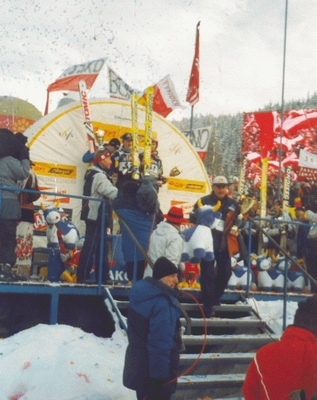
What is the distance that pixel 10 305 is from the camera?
6594 millimetres

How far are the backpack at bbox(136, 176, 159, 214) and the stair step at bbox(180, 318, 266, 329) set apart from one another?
1409 mm

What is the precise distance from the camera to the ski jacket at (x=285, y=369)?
3.15 m

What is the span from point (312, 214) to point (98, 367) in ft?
20.1

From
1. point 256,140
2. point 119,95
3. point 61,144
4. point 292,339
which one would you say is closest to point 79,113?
point 61,144

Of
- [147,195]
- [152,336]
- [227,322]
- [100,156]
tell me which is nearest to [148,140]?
[100,156]

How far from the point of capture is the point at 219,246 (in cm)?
696

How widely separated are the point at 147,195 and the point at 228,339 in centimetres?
192

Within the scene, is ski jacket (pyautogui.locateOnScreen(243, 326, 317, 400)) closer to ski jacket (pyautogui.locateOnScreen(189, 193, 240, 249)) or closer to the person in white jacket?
the person in white jacket

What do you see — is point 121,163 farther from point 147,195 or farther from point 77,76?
point 77,76

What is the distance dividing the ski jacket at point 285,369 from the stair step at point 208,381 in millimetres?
2601

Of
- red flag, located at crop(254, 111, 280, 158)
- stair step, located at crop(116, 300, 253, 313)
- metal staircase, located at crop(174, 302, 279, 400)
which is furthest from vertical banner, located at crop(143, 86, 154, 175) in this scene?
red flag, located at crop(254, 111, 280, 158)

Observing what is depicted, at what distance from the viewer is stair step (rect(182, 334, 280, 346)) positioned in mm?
6289

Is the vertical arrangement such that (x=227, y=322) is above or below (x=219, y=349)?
above

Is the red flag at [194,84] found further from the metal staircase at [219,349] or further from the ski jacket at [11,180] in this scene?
the ski jacket at [11,180]
